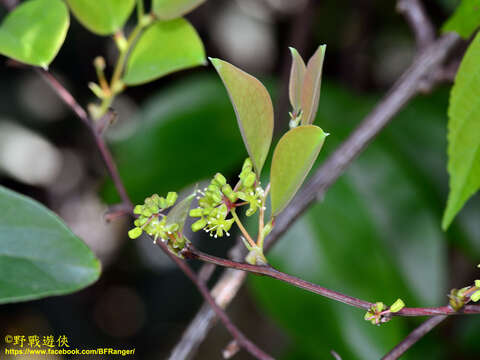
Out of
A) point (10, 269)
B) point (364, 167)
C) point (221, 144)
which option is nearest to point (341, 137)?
point (364, 167)

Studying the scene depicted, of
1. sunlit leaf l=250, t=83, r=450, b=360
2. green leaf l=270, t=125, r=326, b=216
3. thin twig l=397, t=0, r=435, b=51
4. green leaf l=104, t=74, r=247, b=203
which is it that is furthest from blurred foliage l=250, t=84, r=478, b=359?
green leaf l=270, t=125, r=326, b=216

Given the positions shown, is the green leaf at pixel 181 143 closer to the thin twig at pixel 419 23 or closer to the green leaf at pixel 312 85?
the thin twig at pixel 419 23

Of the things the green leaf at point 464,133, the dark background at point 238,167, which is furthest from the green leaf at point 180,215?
the dark background at point 238,167

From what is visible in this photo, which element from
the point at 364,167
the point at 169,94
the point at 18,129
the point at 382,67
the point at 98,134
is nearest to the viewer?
the point at 98,134

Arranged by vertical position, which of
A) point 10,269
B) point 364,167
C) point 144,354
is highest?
point 10,269

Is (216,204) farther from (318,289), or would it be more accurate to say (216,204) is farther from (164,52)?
(164,52)

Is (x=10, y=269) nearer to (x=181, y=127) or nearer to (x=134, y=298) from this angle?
(x=181, y=127)
